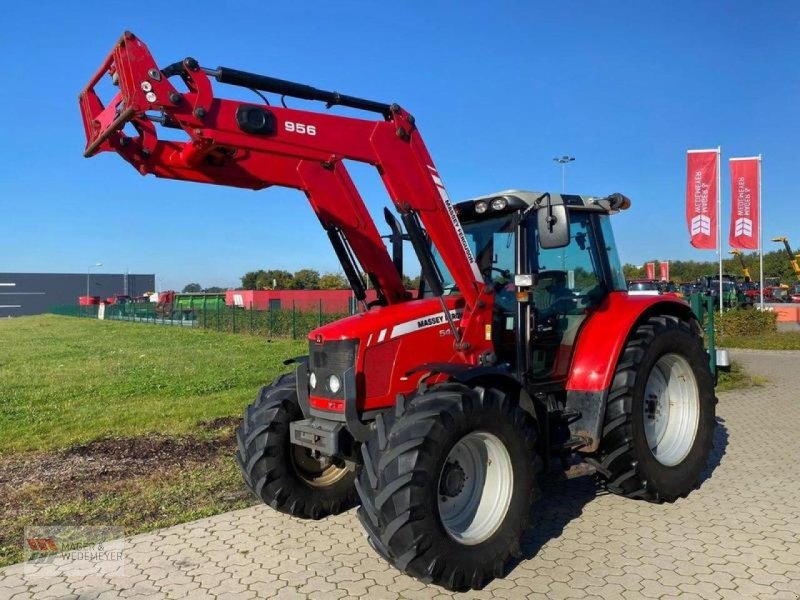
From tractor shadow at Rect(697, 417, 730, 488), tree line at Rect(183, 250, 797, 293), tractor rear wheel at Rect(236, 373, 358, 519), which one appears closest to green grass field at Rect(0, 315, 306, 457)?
tractor rear wheel at Rect(236, 373, 358, 519)

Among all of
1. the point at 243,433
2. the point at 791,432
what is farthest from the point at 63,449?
the point at 791,432

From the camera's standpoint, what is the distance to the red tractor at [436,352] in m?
3.65

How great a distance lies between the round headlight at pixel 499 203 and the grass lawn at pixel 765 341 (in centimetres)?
1548

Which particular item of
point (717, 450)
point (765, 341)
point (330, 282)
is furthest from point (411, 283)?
point (330, 282)

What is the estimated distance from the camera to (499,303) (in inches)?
198

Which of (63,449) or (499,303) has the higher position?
(499,303)

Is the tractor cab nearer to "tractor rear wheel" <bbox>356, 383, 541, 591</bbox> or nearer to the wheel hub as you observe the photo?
"tractor rear wheel" <bbox>356, 383, 541, 591</bbox>

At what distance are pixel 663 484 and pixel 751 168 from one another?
18656 millimetres

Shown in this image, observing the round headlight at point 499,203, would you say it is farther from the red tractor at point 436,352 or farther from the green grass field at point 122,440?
the green grass field at point 122,440

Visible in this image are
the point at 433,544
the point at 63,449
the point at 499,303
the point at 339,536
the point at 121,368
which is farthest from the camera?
the point at 121,368

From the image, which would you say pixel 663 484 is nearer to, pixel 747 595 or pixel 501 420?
pixel 747 595

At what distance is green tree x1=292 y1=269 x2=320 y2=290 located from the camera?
76.9 m

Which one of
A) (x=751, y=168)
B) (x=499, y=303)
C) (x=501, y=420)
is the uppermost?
(x=751, y=168)

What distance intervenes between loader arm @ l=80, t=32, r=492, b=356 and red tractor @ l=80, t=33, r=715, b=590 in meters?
0.01
